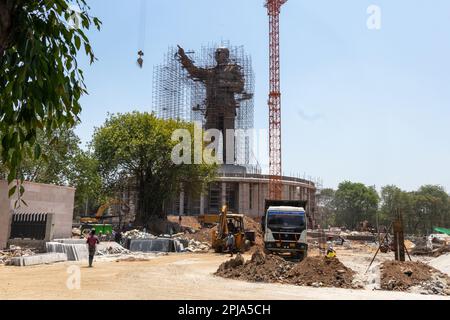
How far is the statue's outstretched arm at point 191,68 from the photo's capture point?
81500 mm

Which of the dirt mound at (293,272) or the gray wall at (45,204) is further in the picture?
the gray wall at (45,204)

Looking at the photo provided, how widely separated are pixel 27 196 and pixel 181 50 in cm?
5853

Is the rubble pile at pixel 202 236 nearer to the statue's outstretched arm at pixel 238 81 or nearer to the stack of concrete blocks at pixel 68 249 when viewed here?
the stack of concrete blocks at pixel 68 249

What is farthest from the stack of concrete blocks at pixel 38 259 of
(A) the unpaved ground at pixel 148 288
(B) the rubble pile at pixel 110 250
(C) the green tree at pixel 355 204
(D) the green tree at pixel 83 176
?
(C) the green tree at pixel 355 204

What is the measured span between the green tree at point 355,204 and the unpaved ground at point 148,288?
4385 inches

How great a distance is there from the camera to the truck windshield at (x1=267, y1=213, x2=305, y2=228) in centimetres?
2564

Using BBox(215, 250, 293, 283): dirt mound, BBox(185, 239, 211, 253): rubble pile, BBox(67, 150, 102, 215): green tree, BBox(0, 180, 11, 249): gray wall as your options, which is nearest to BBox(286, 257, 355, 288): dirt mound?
BBox(215, 250, 293, 283): dirt mound

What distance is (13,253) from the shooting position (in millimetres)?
24703

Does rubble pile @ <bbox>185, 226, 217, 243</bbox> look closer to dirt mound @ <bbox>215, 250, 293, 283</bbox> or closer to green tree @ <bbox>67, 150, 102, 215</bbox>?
green tree @ <bbox>67, 150, 102, 215</bbox>

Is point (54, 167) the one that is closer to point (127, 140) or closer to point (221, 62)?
point (127, 140)

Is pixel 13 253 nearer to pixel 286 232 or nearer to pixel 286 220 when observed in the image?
pixel 286 232

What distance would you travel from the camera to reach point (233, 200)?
8144 centimetres

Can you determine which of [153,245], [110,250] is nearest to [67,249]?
[110,250]

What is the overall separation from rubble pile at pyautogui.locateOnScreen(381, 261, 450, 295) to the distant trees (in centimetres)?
9095
